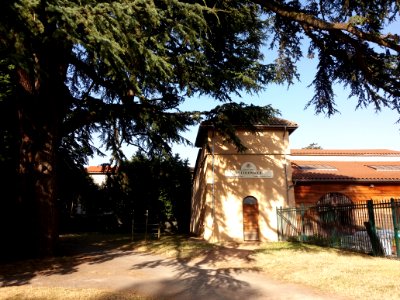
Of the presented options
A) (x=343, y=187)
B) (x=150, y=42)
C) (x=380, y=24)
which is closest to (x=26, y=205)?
(x=150, y=42)

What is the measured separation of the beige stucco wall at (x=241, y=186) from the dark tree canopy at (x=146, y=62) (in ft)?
18.8

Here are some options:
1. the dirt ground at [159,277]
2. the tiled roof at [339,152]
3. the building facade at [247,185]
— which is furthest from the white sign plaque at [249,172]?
the dirt ground at [159,277]

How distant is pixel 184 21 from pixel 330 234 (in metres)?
10.8

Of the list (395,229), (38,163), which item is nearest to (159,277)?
(38,163)

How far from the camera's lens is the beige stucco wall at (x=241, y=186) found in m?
18.8

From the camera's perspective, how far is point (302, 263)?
1024 centimetres

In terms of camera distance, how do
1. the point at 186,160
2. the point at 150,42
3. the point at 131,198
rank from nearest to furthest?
the point at 150,42, the point at 131,198, the point at 186,160

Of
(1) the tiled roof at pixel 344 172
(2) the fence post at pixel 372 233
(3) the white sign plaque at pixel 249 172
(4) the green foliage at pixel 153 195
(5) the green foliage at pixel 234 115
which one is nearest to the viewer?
(2) the fence post at pixel 372 233

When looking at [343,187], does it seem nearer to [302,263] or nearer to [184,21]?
[302,263]

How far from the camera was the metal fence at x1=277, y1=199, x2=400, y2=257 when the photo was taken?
1088 cm

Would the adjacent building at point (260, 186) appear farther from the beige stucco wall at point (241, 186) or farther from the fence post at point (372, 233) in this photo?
the fence post at point (372, 233)

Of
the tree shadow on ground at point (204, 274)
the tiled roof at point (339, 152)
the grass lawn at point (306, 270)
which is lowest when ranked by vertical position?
the tree shadow on ground at point (204, 274)

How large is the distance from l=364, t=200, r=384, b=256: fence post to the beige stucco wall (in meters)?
7.71

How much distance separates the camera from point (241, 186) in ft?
63.2
